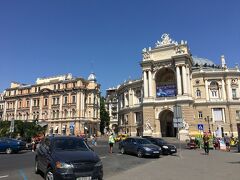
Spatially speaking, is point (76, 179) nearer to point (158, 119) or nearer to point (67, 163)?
point (67, 163)

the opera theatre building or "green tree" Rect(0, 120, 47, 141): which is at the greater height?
the opera theatre building

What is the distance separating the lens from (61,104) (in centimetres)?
7712

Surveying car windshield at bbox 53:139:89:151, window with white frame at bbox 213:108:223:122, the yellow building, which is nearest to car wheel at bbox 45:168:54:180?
car windshield at bbox 53:139:89:151

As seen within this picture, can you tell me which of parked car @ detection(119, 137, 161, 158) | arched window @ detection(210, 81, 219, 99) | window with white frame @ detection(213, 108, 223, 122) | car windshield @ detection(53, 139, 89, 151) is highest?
arched window @ detection(210, 81, 219, 99)

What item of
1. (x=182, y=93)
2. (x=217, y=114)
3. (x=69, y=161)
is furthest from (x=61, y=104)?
(x=69, y=161)

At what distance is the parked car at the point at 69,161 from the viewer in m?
9.16

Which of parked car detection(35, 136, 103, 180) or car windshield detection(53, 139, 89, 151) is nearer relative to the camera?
parked car detection(35, 136, 103, 180)

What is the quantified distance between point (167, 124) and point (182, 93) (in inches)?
378

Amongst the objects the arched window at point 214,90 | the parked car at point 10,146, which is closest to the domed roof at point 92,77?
the arched window at point 214,90

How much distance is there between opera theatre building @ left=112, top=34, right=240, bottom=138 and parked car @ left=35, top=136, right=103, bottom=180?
158ft

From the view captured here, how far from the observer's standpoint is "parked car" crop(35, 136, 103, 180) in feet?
30.0

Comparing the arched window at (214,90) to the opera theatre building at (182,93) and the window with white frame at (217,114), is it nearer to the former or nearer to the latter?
the opera theatre building at (182,93)

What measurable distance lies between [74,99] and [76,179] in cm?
6733

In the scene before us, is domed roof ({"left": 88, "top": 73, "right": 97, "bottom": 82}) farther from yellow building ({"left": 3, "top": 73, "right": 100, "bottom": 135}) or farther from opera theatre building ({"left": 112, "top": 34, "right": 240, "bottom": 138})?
opera theatre building ({"left": 112, "top": 34, "right": 240, "bottom": 138})
